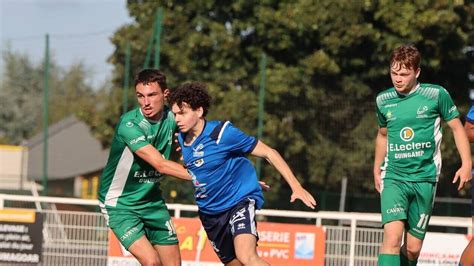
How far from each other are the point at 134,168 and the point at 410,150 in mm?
2443

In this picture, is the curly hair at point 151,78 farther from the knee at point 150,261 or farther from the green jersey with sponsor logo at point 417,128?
the green jersey with sponsor logo at point 417,128

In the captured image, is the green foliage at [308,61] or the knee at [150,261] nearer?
the knee at [150,261]

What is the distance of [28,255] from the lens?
48.0 feet

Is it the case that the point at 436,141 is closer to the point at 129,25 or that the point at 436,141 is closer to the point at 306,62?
the point at 306,62

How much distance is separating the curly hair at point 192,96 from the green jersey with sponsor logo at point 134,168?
0.78m

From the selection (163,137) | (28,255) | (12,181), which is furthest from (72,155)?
(163,137)

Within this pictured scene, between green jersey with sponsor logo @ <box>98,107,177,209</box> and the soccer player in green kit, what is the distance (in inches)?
76.9

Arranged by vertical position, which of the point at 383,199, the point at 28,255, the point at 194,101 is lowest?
the point at 28,255

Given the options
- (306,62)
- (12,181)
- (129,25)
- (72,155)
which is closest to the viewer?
(306,62)

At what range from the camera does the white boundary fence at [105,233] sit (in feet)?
45.3

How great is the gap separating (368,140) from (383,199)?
542 inches

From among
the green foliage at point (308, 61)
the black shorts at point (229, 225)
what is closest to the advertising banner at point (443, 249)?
the black shorts at point (229, 225)

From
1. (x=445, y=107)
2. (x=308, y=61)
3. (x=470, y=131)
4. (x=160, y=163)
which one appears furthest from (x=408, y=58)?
(x=308, y=61)

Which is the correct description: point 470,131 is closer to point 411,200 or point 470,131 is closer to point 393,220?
point 411,200
